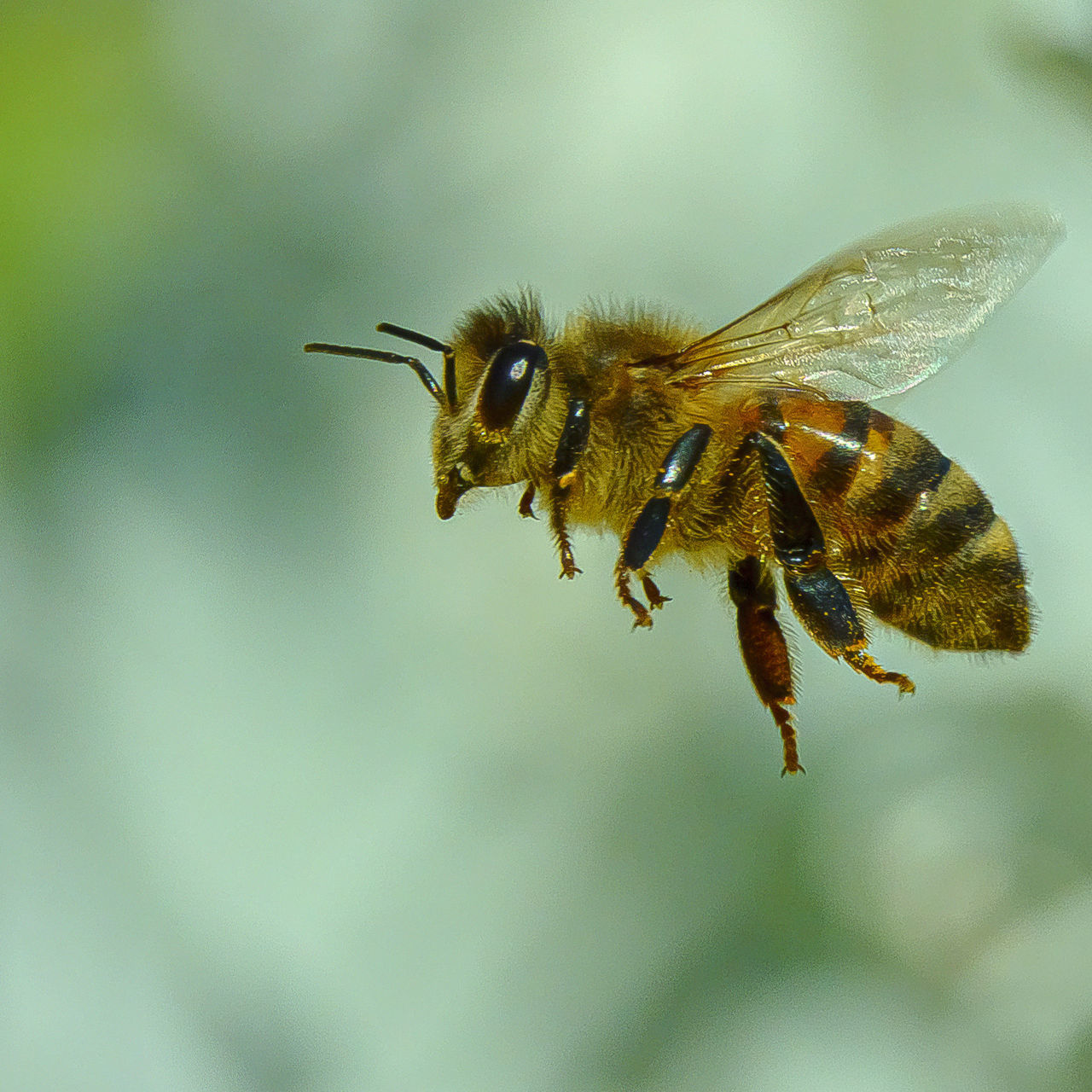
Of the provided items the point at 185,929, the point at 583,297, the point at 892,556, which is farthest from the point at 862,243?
the point at 185,929

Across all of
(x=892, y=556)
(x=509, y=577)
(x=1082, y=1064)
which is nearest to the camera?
(x=892, y=556)

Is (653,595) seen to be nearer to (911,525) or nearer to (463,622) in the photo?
(911,525)

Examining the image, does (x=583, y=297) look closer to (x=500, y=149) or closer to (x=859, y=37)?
(x=500, y=149)

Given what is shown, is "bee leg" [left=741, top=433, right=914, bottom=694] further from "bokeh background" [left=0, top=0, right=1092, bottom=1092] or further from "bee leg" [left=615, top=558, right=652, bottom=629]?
"bokeh background" [left=0, top=0, right=1092, bottom=1092]

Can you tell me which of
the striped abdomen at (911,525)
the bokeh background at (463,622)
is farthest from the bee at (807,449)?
the bokeh background at (463,622)

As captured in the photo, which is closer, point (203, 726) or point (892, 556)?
point (892, 556)

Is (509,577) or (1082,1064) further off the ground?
(509,577)

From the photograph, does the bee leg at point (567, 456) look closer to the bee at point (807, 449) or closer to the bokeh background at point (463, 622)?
the bee at point (807, 449)
